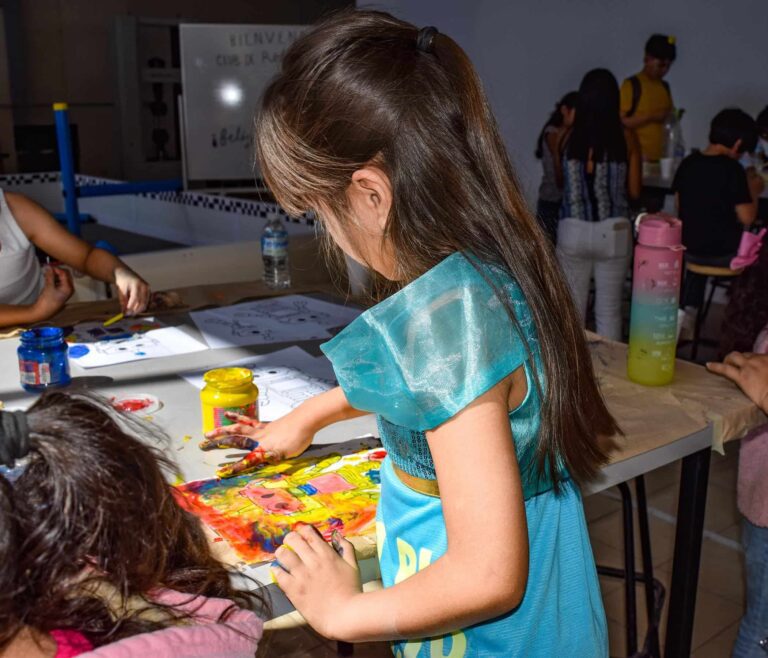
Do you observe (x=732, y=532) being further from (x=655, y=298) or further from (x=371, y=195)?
(x=371, y=195)

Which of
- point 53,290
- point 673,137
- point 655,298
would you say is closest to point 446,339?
point 655,298

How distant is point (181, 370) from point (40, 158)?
7.58 meters

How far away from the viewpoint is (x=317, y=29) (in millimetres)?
845

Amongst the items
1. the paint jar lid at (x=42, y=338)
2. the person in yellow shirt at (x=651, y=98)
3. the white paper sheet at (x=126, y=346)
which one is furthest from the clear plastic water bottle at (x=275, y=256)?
the person in yellow shirt at (x=651, y=98)

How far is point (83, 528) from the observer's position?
628 mm

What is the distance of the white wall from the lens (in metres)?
5.28

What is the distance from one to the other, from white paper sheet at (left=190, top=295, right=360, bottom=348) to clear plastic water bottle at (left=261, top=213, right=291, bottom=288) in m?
0.24

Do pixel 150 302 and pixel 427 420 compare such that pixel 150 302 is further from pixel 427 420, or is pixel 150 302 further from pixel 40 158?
pixel 40 158

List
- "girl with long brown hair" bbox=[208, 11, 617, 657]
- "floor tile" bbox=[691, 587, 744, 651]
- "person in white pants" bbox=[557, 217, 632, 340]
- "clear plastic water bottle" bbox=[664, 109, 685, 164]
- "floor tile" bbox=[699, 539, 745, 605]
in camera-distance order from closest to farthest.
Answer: "girl with long brown hair" bbox=[208, 11, 617, 657], "floor tile" bbox=[691, 587, 744, 651], "floor tile" bbox=[699, 539, 745, 605], "person in white pants" bbox=[557, 217, 632, 340], "clear plastic water bottle" bbox=[664, 109, 685, 164]

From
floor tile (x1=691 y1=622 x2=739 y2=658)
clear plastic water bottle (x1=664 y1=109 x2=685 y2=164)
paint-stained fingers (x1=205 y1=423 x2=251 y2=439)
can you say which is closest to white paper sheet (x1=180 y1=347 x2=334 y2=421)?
paint-stained fingers (x1=205 y1=423 x2=251 y2=439)

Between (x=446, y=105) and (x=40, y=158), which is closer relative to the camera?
(x=446, y=105)

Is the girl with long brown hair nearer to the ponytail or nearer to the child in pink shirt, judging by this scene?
the ponytail

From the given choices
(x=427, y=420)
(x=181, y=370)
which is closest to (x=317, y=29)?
(x=427, y=420)

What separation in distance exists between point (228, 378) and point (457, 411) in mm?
631
